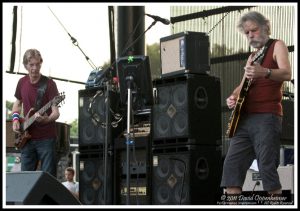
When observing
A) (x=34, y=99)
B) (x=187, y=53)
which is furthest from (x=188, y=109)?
(x=34, y=99)

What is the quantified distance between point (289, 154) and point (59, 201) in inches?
188

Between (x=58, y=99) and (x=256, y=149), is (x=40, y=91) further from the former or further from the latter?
(x=256, y=149)

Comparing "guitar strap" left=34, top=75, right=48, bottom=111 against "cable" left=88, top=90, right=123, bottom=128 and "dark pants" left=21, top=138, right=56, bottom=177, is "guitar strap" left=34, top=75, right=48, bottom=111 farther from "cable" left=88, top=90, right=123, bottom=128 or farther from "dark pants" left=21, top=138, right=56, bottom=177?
"cable" left=88, top=90, right=123, bottom=128

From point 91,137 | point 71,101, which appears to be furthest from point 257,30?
point 71,101

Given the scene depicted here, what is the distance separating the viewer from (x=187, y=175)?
636 cm

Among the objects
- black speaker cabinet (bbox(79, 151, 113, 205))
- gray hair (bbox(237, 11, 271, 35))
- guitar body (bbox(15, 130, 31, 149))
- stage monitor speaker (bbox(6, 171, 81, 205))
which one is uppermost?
gray hair (bbox(237, 11, 271, 35))

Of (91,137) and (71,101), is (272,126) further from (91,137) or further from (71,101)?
(71,101)

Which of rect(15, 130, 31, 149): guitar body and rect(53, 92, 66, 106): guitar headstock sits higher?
rect(53, 92, 66, 106): guitar headstock

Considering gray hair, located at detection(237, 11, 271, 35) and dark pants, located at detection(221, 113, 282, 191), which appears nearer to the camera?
dark pants, located at detection(221, 113, 282, 191)

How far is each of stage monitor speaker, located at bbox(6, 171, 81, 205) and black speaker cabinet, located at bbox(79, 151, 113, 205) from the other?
12.0 feet

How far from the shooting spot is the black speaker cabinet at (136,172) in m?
6.87

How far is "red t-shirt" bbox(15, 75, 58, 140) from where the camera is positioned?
21.9 ft

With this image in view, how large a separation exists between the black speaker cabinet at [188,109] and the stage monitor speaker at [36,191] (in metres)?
3.05

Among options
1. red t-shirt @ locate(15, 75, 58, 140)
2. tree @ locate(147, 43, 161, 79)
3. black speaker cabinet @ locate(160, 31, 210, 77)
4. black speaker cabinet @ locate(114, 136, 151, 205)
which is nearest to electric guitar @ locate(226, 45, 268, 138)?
black speaker cabinet @ locate(160, 31, 210, 77)
